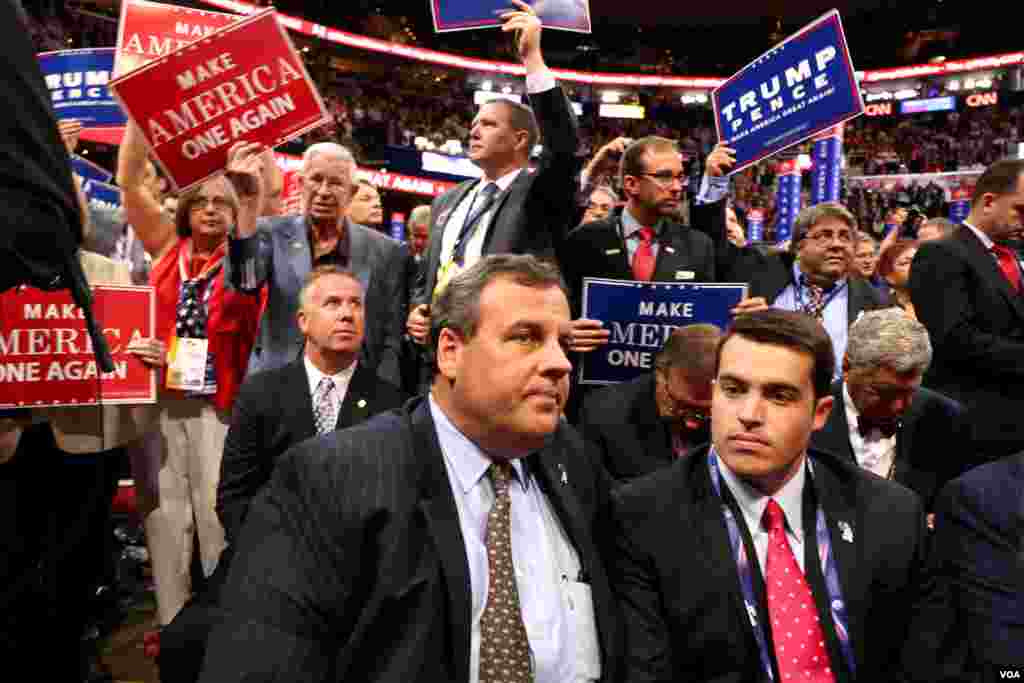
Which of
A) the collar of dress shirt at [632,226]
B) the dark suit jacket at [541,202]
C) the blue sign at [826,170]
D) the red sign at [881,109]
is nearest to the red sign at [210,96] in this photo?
the dark suit jacket at [541,202]

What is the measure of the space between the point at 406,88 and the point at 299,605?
29002 mm

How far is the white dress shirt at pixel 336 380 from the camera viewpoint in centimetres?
319

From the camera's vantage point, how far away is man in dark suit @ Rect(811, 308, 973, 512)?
2.82m

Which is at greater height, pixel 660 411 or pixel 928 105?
pixel 928 105

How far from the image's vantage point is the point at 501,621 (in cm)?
164

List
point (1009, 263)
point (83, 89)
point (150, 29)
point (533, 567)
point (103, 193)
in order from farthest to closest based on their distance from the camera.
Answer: point (103, 193) → point (83, 89) → point (150, 29) → point (1009, 263) → point (533, 567)

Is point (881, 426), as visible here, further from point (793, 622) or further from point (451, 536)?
point (451, 536)

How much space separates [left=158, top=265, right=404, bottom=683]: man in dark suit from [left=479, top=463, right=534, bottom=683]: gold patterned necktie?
4.55 feet

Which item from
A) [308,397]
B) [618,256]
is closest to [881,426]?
[618,256]

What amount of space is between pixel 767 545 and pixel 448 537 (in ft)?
2.40

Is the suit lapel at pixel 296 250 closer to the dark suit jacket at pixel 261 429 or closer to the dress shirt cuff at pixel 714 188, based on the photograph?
the dark suit jacket at pixel 261 429

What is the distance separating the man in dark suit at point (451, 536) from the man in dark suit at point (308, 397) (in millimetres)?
1281

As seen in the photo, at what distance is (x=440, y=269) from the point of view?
3396 millimetres

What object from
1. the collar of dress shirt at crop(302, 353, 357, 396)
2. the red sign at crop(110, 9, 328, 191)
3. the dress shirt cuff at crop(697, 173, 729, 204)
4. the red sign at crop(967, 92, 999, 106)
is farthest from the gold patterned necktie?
the red sign at crop(967, 92, 999, 106)
